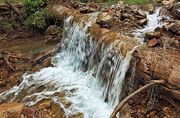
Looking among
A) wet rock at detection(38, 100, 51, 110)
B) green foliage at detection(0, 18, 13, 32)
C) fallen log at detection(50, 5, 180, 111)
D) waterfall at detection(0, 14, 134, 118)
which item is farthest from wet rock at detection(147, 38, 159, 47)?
green foliage at detection(0, 18, 13, 32)

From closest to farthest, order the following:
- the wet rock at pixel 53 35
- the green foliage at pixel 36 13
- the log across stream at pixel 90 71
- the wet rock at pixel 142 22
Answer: the log across stream at pixel 90 71
the wet rock at pixel 142 22
the wet rock at pixel 53 35
the green foliage at pixel 36 13

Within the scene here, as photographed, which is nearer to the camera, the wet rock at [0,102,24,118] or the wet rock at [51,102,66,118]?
the wet rock at [0,102,24,118]

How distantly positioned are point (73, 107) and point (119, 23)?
14.5 ft

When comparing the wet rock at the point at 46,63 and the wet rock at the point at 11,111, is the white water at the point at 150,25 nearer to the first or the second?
the wet rock at the point at 46,63

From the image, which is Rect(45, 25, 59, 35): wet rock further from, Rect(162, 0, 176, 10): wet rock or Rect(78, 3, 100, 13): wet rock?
Rect(162, 0, 176, 10): wet rock

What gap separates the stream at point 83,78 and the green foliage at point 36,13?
3260mm

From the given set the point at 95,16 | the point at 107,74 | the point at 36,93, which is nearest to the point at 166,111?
the point at 107,74

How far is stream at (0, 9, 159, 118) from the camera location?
370 inches

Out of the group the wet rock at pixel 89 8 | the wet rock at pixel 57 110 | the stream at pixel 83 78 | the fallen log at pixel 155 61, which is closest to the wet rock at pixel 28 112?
the wet rock at pixel 57 110

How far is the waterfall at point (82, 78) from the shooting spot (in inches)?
370

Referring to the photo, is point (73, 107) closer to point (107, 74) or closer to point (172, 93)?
point (107, 74)

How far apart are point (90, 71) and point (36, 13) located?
6.99 meters

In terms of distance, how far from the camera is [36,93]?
10.6 m

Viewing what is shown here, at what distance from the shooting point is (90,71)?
11.7 m
